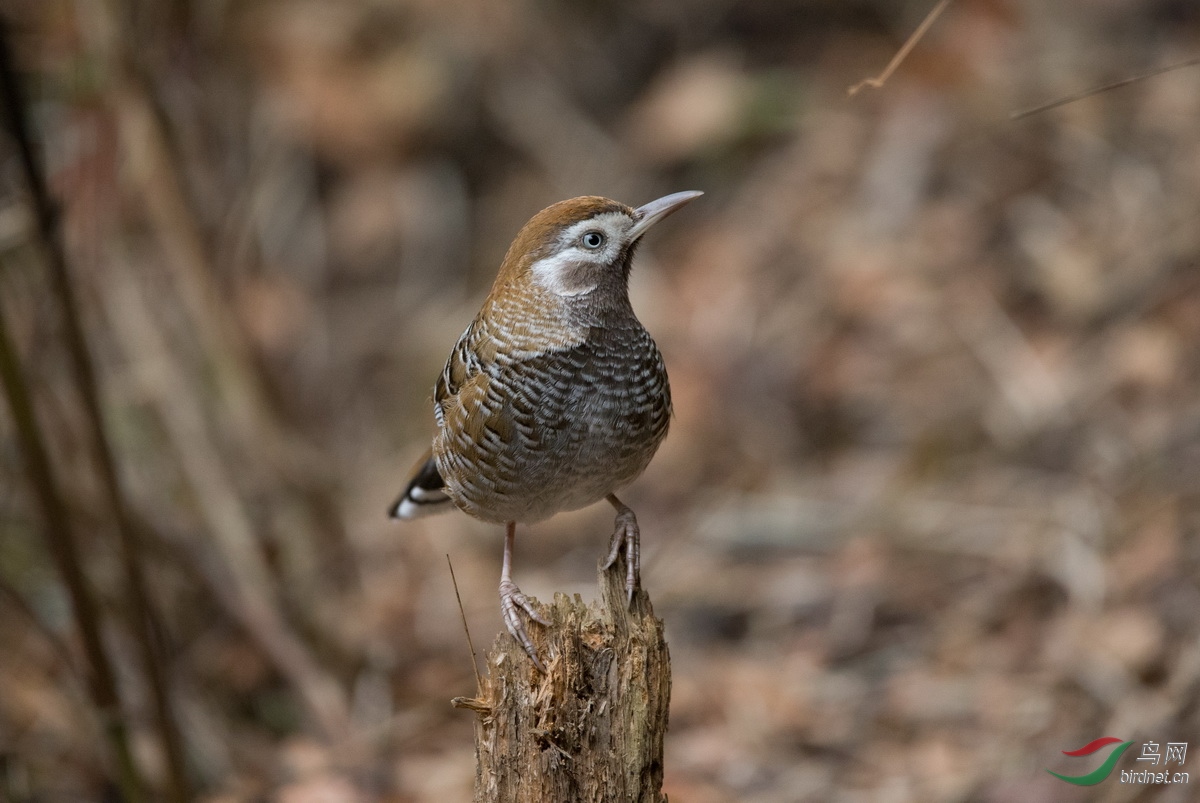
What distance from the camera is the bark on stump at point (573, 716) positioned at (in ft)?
10.8

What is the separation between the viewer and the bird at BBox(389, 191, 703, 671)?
3549 millimetres

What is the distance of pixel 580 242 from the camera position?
3.61m

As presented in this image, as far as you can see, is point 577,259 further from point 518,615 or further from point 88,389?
point 88,389

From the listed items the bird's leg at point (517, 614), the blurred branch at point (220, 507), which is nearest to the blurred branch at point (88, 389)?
the bird's leg at point (517, 614)

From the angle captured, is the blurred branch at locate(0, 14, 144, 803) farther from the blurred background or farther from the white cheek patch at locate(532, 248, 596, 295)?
the white cheek patch at locate(532, 248, 596, 295)

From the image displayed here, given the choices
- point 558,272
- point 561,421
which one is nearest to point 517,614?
point 561,421

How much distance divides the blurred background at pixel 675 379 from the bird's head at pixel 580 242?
1413mm

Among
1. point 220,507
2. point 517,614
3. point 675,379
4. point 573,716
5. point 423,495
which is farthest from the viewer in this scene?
point 675,379

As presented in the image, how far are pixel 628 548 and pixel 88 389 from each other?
173 cm

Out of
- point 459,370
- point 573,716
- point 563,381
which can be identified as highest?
point 459,370

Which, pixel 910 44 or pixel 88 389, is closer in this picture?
pixel 910 44

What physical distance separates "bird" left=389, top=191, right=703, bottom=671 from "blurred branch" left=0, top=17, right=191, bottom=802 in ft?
3.63

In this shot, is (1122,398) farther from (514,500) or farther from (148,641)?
(148,641)

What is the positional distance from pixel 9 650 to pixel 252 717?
4.26 feet
